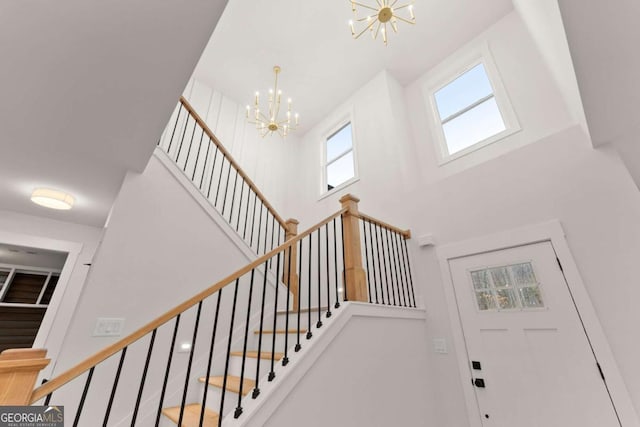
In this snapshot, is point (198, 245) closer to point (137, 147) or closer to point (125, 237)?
point (125, 237)

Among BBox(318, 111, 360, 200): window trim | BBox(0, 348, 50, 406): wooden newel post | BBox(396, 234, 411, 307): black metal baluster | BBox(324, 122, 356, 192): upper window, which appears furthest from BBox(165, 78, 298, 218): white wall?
BBox(0, 348, 50, 406): wooden newel post

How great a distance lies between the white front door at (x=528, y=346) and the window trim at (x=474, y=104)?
5.02 feet

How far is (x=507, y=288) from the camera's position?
2619 mm

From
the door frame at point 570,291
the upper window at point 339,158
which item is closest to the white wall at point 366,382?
the door frame at point 570,291

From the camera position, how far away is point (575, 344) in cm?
216

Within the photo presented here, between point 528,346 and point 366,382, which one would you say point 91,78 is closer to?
point 366,382

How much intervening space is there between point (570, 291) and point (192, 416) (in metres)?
3.27

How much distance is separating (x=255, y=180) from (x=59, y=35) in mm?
3794

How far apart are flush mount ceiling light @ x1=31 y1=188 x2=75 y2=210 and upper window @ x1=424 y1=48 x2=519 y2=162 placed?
15.1ft

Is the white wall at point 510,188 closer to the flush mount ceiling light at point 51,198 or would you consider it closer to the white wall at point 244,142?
the white wall at point 244,142

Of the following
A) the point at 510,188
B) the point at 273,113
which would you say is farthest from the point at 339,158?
the point at 510,188

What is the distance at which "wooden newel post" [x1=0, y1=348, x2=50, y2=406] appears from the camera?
92 cm

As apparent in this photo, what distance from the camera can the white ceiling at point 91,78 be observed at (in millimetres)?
1327

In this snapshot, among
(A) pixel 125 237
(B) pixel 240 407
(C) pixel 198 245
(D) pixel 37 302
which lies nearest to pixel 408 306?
(B) pixel 240 407
